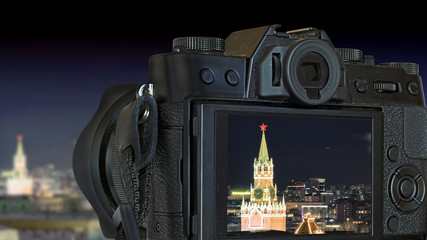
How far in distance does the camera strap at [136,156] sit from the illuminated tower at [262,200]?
20 cm

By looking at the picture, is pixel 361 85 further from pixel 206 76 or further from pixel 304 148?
pixel 206 76

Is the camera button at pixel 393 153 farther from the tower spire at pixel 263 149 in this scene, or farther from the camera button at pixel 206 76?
the camera button at pixel 206 76

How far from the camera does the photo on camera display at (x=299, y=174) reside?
1.47m

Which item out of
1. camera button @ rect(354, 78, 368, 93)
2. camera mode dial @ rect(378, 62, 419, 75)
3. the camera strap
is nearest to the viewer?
the camera strap

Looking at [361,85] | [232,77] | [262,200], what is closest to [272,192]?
[262,200]

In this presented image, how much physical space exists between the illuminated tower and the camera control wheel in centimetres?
34

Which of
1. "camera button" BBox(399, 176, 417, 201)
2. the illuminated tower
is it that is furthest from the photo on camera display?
"camera button" BBox(399, 176, 417, 201)

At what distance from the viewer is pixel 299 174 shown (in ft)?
5.00

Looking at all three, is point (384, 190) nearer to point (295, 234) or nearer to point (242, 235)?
point (295, 234)

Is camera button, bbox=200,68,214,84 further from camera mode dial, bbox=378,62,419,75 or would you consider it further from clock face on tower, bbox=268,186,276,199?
camera mode dial, bbox=378,62,419,75

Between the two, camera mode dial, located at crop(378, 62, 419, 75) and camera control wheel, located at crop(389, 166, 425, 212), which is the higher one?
camera mode dial, located at crop(378, 62, 419, 75)

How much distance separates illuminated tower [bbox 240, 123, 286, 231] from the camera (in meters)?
1.47

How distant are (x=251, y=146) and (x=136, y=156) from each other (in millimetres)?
226

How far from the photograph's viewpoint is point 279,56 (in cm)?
150
